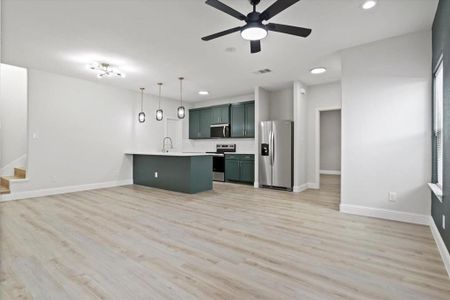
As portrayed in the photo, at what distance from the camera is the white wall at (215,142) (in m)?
6.79

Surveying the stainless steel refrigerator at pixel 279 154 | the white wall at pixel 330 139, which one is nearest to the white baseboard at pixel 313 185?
the stainless steel refrigerator at pixel 279 154

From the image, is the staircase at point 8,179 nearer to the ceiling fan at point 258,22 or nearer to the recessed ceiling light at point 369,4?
the ceiling fan at point 258,22

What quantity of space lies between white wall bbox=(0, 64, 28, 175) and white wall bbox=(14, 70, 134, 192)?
4.21 feet

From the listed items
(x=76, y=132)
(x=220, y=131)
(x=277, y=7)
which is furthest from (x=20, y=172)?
(x=277, y=7)

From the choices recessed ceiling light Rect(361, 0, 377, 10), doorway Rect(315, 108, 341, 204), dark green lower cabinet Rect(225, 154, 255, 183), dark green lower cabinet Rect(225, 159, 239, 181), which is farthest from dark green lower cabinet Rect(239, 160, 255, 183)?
recessed ceiling light Rect(361, 0, 377, 10)

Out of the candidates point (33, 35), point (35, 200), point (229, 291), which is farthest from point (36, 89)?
point (229, 291)

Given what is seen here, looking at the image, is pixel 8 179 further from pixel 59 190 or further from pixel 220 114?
pixel 220 114

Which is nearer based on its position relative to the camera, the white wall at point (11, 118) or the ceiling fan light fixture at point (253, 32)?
the ceiling fan light fixture at point (253, 32)

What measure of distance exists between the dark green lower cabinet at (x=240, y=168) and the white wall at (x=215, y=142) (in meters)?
0.51

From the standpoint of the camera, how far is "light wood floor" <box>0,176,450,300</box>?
1642mm

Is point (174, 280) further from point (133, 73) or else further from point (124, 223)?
point (133, 73)

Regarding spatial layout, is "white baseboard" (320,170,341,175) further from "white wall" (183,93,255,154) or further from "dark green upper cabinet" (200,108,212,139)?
"dark green upper cabinet" (200,108,212,139)

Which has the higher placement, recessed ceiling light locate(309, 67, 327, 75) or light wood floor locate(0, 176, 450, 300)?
recessed ceiling light locate(309, 67, 327, 75)

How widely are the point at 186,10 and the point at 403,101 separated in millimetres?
3052
